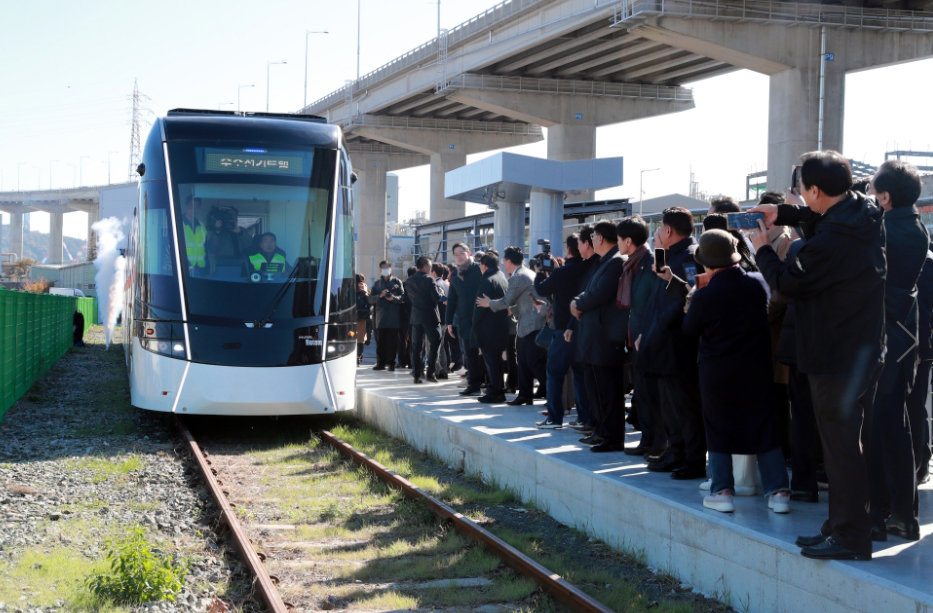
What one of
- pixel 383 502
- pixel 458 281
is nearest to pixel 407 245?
pixel 458 281

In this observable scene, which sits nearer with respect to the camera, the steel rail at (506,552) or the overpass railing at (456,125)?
the steel rail at (506,552)

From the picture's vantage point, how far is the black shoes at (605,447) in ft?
28.1

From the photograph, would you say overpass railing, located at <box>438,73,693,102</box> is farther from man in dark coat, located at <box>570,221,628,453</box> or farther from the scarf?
the scarf

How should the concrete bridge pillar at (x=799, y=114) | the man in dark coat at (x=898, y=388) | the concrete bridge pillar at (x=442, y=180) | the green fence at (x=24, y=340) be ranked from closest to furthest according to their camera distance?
the man in dark coat at (x=898, y=388)
the green fence at (x=24, y=340)
the concrete bridge pillar at (x=799, y=114)
the concrete bridge pillar at (x=442, y=180)

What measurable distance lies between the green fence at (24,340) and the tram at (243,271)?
3.04 m

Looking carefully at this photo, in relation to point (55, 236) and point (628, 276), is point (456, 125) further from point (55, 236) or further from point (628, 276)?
point (55, 236)

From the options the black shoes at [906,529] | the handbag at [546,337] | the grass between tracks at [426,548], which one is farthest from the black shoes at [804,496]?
the handbag at [546,337]

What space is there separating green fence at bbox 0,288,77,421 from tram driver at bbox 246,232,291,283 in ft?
13.9

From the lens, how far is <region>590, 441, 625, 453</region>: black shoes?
8562 millimetres

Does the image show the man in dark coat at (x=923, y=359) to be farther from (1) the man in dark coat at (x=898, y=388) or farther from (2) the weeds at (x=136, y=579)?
(2) the weeds at (x=136, y=579)

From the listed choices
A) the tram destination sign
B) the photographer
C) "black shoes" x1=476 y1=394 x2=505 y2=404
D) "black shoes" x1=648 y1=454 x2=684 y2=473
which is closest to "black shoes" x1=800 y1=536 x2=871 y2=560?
"black shoes" x1=648 y1=454 x2=684 y2=473

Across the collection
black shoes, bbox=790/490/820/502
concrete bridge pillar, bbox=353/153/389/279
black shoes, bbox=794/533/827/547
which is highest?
concrete bridge pillar, bbox=353/153/389/279

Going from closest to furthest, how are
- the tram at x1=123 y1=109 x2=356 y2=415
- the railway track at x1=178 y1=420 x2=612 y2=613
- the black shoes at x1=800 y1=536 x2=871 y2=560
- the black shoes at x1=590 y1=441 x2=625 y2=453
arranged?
the black shoes at x1=800 y1=536 x2=871 y2=560 → the railway track at x1=178 y1=420 x2=612 y2=613 → the black shoes at x1=590 y1=441 x2=625 y2=453 → the tram at x1=123 y1=109 x2=356 y2=415

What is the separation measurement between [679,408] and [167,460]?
5.61 metres
